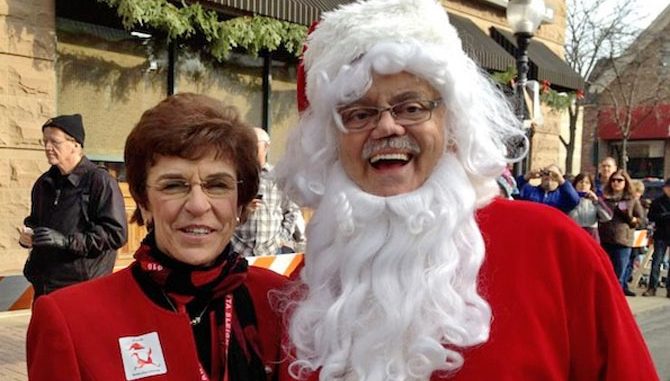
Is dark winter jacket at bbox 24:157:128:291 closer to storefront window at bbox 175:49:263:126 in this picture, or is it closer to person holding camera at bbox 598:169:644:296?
storefront window at bbox 175:49:263:126

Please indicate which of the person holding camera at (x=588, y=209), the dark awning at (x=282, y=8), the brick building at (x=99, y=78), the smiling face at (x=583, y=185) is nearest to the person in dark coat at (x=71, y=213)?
the brick building at (x=99, y=78)

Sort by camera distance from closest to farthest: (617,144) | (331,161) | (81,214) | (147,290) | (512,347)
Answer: (512,347)
(147,290)
(331,161)
(81,214)
(617,144)

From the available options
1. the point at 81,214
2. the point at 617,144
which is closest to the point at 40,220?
the point at 81,214

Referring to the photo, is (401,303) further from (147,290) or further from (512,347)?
(147,290)

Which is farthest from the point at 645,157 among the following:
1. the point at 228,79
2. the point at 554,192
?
the point at 228,79

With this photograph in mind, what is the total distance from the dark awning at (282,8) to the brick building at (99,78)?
0.03 ft

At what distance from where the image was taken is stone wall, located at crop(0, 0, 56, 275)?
6406 mm

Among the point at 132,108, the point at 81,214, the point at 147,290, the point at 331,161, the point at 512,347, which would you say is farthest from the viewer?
the point at 132,108

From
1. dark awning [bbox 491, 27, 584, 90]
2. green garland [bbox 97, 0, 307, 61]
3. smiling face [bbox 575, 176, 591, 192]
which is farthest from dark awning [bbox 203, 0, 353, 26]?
dark awning [bbox 491, 27, 584, 90]

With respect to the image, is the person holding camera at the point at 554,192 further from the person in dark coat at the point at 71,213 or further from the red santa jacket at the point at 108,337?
the red santa jacket at the point at 108,337

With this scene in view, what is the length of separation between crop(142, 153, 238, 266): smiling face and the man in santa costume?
0.96 feet

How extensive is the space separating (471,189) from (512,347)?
45 cm

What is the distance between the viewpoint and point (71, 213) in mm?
4137

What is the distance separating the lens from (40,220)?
13.9 feet
